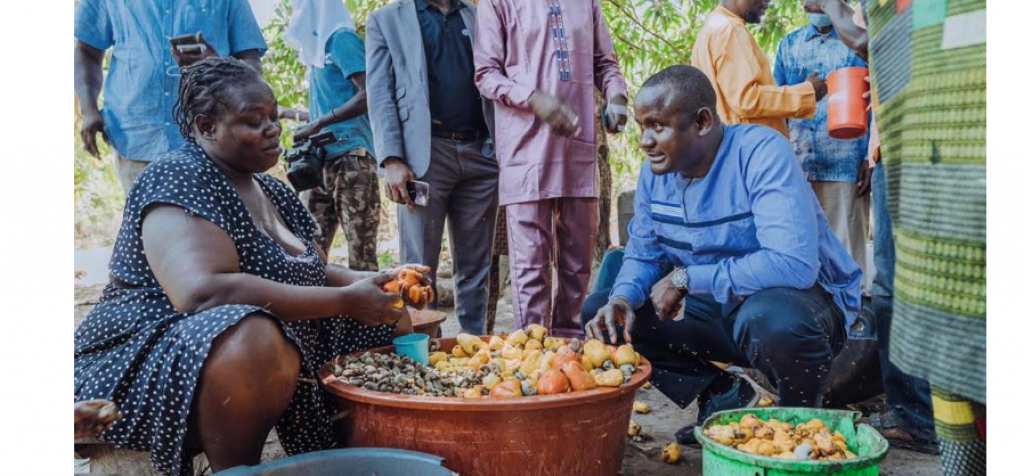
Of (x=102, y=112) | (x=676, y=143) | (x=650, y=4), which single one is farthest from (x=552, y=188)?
(x=650, y=4)

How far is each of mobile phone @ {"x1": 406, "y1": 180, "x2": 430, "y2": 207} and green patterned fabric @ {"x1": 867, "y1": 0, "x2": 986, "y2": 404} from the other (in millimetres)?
2285

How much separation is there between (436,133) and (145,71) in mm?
1250

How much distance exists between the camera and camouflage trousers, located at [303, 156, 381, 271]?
4047 mm

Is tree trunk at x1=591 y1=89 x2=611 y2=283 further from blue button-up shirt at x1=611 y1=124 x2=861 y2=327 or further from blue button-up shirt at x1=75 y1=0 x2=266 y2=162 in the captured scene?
blue button-up shirt at x1=75 y1=0 x2=266 y2=162

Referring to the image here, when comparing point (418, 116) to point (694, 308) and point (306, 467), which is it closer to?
point (694, 308)

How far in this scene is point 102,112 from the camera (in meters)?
3.33

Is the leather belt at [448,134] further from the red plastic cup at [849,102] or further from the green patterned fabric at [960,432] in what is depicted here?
the green patterned fabric at [960,432]

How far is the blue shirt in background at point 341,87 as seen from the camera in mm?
3977

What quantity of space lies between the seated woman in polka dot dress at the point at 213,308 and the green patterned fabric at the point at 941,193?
143cm

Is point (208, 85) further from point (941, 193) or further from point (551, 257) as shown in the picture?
point (941, 193)

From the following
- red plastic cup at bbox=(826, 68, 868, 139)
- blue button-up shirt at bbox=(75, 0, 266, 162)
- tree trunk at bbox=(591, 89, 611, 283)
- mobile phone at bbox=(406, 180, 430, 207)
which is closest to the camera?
red plastic cup at bbox=(826, 68, 868, 139)

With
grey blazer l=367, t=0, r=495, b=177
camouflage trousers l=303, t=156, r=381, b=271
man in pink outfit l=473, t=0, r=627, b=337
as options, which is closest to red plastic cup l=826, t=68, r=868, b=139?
man in pink outfit l=473, t=0, r=627, b=337

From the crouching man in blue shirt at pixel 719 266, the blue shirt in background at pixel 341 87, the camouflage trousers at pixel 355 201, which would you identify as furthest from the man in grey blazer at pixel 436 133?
the crouching man in blue shirt at pixel 719 266

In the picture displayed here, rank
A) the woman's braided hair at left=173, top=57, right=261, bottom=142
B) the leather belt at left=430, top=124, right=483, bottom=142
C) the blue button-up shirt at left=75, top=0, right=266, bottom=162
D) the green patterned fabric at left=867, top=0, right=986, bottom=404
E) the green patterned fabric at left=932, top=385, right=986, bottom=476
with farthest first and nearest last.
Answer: the leather belt at left=430, top=124, right=483, bottom=142 → the blue button-up shirt at left=75, top=0, right=266, bottom=162 → the woman's braided hair at left=173, top=57, right=261, bottom=142 → the green patterned fabric at left=932, top=385, right=986, bottom=476 → the green patterned fabric at left=867, top=0, right=986, bottom=404
